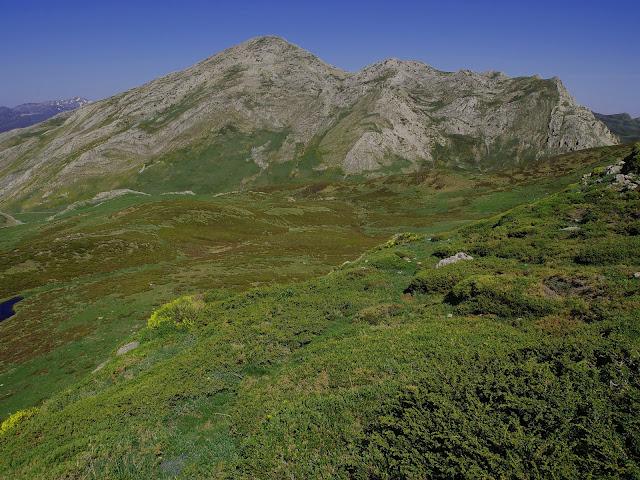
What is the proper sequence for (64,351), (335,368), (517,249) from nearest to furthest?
(335,368)
(517,249)
(64,351)

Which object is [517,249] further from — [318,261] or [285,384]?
[318,261]

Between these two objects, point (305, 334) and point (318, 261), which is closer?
point (305, 334)

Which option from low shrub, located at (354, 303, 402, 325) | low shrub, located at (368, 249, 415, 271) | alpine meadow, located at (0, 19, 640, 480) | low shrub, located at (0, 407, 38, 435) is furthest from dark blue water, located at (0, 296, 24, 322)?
low shrub, located at (354, 303, 402, 325)

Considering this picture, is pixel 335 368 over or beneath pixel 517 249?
beneath

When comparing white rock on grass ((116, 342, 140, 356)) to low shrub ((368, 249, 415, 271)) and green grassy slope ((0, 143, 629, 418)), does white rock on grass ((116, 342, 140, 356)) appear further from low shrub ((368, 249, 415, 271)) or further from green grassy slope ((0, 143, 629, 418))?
low shrub ((368, 249, 415, 271))

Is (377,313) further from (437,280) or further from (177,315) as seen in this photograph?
(177,315)

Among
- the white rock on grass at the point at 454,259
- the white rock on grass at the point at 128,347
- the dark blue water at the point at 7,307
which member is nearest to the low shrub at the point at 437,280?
the white rock on grass at the point at 454,259

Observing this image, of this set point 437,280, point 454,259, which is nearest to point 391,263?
point 454,259

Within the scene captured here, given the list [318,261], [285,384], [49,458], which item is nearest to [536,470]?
[285,384]
